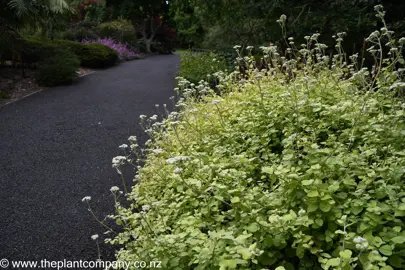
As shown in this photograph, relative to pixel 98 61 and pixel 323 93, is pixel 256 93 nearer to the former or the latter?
Result: pixel 323 93

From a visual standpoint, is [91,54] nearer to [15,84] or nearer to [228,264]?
[15,84]

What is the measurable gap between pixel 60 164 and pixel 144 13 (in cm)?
2046

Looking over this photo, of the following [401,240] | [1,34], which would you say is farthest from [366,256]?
[1,34]

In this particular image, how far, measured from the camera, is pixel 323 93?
3047 millimetres

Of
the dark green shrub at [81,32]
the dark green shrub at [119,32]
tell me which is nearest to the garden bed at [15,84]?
the dark green shrub at [81,32]

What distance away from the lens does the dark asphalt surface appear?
9.05 ft

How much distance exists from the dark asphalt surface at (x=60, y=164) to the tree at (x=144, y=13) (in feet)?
46.1

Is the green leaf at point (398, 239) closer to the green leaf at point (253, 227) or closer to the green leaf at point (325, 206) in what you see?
the green leaf at point (325, 206)

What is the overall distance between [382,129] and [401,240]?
0.92 metres

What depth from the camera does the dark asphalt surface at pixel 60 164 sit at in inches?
109

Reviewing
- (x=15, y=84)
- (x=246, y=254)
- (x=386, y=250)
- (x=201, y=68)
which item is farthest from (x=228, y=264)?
(x=15, y=84)

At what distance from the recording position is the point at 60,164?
4230mm

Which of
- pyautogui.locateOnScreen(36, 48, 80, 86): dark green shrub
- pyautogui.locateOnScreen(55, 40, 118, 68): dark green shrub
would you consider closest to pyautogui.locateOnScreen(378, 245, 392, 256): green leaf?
pyautogui.locateOnScreen(36, 48, 80, 86): dark green shrub

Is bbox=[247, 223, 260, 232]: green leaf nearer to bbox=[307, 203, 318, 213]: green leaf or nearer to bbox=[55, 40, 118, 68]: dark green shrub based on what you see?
bbox=[307, 203, 318, 213]: green leaf
